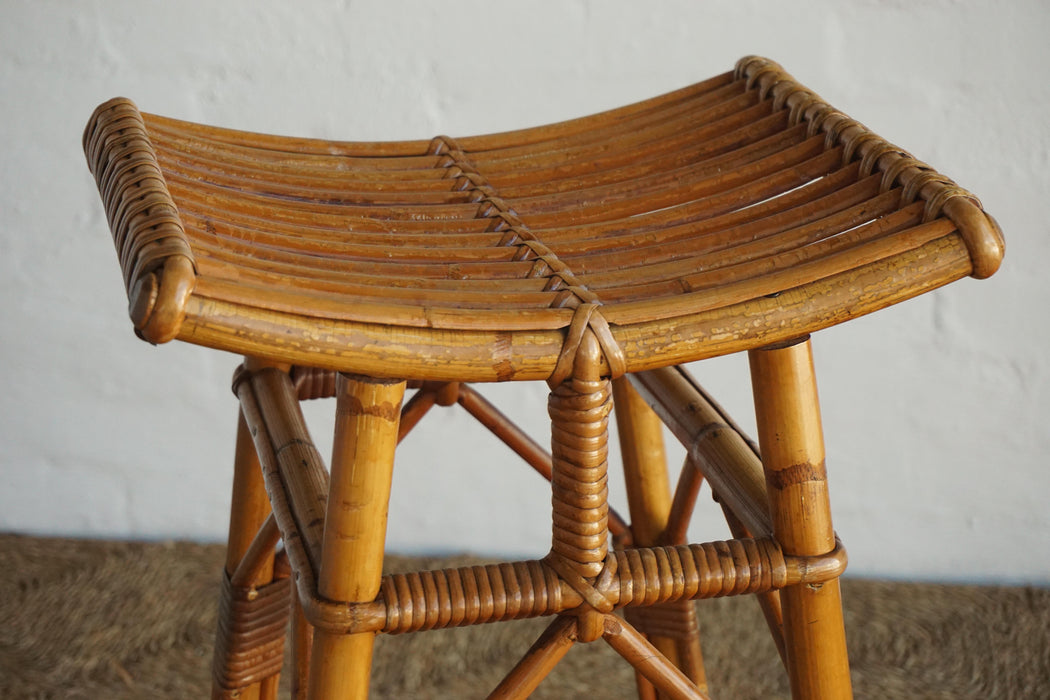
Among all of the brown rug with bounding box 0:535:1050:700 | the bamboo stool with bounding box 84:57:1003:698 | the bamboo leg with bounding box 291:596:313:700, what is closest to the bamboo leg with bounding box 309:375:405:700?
the bamboo stool with bounding box 84:57:1003:698

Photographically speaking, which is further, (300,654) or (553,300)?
(300,654)

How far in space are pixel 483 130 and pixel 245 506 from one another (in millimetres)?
666

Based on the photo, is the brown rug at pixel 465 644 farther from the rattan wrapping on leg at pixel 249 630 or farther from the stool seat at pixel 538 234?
the stool seat at pixel 538 234

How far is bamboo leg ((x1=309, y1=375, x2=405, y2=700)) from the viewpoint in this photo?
1.90 ft

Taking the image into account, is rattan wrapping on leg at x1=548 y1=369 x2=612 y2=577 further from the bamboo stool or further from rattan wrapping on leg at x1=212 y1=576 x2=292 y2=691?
rattan wrapping on leg at x1=212 y1=576 x2=292 y2=691

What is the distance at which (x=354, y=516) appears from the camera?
0.59 m

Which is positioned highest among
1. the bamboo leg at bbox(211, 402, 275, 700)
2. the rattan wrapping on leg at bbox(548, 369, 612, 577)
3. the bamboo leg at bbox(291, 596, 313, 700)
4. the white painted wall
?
the white painted wall

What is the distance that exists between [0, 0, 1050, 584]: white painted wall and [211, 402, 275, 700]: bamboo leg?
614mm

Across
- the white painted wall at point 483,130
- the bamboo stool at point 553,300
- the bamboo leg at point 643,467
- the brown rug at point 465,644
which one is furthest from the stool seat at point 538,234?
the brown rug at point 465,644

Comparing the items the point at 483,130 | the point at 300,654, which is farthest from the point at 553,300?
the point at 483,130

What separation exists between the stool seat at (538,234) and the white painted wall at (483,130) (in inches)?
21.7

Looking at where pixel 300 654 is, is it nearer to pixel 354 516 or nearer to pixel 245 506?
pixel 245 506

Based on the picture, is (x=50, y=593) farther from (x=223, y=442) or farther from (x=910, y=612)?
(x=910, y=612)

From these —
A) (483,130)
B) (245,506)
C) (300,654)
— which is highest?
(483,130)
